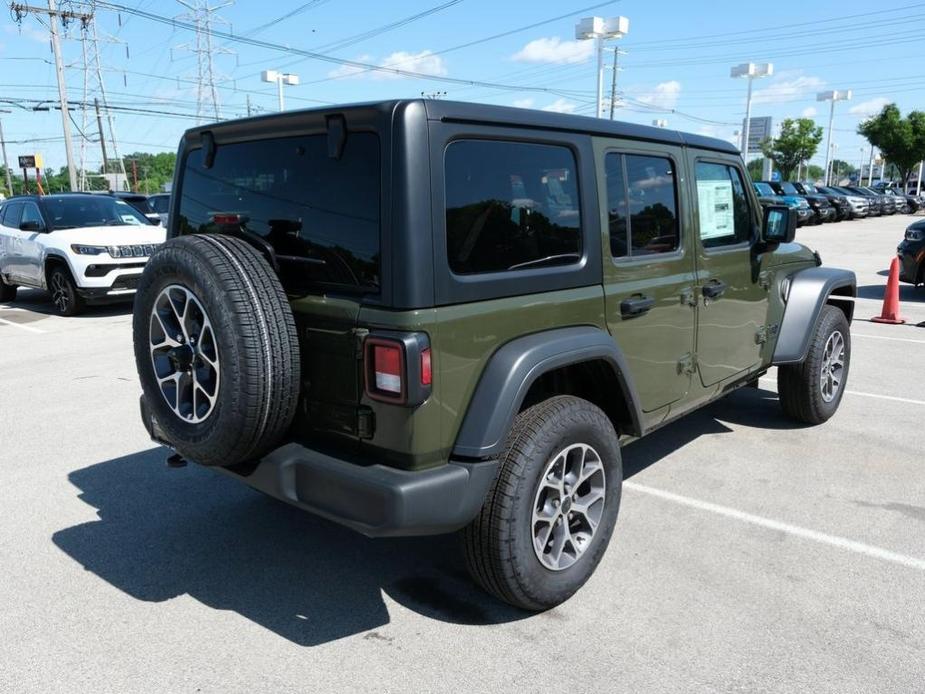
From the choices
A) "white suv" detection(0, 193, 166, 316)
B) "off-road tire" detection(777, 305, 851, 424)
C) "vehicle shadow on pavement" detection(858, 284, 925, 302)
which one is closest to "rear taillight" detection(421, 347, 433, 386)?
"off-road tire" detection(777, 305, 851, 424)

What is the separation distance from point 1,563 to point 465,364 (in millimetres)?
2482

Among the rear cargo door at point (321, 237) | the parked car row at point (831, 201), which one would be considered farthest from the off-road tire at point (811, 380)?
the parked car row at point (831, 201)

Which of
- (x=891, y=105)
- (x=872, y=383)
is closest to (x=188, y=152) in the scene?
(x=872, y=383)

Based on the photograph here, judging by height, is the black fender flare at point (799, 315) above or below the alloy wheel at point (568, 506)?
above

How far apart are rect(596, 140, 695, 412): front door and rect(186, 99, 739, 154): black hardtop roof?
65 mm

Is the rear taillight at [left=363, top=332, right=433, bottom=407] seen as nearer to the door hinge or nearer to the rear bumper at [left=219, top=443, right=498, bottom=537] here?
the rear bumper at [left=219, top=443, right=498, bottom=537]

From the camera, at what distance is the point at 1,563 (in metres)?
3.46

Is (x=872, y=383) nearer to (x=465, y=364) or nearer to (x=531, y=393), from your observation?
(x=531, y=393)

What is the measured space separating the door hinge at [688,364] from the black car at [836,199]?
31.2 metres

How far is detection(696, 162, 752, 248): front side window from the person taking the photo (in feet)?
13.3

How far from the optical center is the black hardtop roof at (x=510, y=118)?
2584mm

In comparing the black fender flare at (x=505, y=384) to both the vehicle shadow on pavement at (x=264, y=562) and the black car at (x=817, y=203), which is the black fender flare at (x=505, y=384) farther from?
the black car at (x=817, y=203)

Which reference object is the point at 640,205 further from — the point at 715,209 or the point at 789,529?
the point at 789,529

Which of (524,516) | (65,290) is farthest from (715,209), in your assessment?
(65,290)
